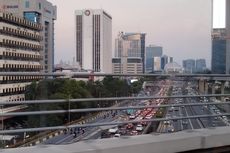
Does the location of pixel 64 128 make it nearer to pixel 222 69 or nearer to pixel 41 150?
pixel 41 150

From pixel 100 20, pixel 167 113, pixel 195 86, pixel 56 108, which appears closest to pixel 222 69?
pixel 195 86

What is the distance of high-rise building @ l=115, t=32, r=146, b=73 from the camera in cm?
936

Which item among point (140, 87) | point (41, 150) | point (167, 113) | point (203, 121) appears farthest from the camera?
point (203, 121)

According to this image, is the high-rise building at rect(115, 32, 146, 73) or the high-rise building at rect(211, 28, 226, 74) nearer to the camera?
the high-rise building at rect(211, 28, 226, 74)

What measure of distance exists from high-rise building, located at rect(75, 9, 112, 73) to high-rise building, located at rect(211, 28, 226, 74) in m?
3.17

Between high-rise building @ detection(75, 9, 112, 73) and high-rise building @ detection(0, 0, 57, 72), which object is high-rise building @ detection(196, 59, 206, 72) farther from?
high-rise building @ detection(75, 9, 112, 73)

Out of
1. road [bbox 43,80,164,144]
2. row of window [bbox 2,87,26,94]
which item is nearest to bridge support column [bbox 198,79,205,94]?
road [bbox 43,80,164,144]

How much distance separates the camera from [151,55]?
8.38 metres

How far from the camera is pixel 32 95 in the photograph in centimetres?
430

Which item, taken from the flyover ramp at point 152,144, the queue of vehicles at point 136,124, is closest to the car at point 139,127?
the queue of vehicles at point 136,124

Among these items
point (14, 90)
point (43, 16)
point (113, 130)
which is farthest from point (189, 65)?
point (43, 16)

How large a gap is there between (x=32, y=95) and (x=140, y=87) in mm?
1414

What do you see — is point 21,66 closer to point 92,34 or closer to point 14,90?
point 14,90

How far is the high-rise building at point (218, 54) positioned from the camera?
6.39 m
